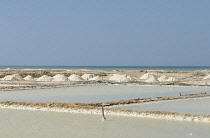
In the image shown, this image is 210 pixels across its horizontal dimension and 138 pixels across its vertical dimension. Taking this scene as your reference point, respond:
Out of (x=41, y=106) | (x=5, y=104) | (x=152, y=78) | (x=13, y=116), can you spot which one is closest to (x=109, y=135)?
(x=13, y=116)

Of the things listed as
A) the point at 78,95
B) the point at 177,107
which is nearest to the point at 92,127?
the point at 177,107

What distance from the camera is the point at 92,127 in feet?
38.1

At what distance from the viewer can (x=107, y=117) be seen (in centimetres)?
1324

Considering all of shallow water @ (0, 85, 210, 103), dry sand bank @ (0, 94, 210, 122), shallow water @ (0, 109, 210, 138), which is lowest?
shallow water @ (0, 109, 210, 138)

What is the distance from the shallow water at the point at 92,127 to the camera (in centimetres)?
1066

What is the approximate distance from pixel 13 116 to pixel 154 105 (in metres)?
5.74

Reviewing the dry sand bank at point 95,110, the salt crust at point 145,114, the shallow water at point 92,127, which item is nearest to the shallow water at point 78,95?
the dry sand bank at point 95,110

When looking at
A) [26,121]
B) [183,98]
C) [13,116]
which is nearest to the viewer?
[26,121]

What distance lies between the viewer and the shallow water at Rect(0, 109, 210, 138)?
35.0 feet

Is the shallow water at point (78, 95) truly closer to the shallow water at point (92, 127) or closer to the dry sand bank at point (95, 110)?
the dry sand bank at point (95, 110)

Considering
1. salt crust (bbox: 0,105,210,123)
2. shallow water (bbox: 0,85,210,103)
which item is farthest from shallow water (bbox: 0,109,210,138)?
shallow water (bbox: 0,85,210,103)

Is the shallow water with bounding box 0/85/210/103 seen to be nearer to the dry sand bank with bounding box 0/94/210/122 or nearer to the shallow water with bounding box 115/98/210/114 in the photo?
the dry sand bank with bounding box 0/94/210/122

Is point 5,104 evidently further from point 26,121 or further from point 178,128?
point 178,128

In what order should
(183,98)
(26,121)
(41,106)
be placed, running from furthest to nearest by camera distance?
(183,98) < (41,106) < (26,121)
